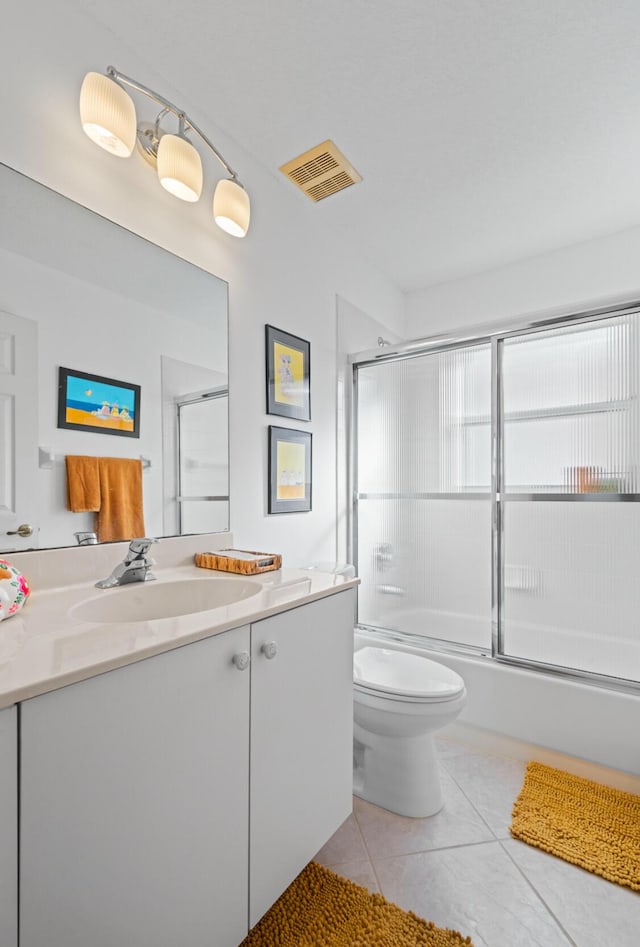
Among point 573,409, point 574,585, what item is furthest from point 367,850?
point 573,409

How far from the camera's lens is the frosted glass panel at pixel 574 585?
1739mm

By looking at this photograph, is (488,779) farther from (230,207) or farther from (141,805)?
(230,207)

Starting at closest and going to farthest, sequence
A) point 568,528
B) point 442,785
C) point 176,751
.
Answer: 1. point 176,751
2. point 442,785
3. point 568,528

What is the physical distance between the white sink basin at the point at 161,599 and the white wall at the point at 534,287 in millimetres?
1709

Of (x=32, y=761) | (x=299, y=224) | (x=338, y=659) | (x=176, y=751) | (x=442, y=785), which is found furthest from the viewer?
(x=299, y=224)

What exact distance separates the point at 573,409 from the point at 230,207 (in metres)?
1.51

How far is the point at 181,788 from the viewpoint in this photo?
2.49 ft

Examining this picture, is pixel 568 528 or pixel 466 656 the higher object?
pixel 568 528

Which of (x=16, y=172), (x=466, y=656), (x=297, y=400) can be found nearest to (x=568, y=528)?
(x=466, y=656)

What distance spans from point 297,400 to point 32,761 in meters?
1.55

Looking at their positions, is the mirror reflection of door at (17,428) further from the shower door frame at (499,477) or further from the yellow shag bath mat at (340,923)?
the shower door frame at (499,477)

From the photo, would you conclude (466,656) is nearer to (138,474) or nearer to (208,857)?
(208,857)

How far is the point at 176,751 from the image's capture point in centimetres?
75

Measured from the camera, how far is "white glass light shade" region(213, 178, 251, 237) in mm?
1456
